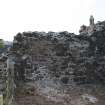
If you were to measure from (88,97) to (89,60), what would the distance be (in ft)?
8.48

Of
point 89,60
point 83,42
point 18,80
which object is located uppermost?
point 83,42

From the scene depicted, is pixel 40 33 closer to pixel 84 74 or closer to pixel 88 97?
pixel 84 74

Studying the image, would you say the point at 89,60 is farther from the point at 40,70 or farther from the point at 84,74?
the point at 40,70

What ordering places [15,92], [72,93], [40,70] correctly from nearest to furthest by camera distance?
[15,92]
[72,93]
[40,70]

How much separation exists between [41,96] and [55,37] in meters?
3.96

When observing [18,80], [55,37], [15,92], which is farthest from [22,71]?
[55,37]

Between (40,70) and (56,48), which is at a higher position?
(56,48)

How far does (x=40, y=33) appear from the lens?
15102mm

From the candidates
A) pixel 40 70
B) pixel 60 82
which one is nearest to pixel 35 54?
pixel 40 70

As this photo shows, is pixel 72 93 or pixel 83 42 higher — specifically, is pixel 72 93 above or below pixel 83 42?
below

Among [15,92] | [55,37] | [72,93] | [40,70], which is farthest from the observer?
[55,37]

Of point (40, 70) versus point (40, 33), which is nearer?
point (40, 70)

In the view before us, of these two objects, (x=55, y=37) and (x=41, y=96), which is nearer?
(x=41, y=96)

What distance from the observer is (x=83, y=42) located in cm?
1543
